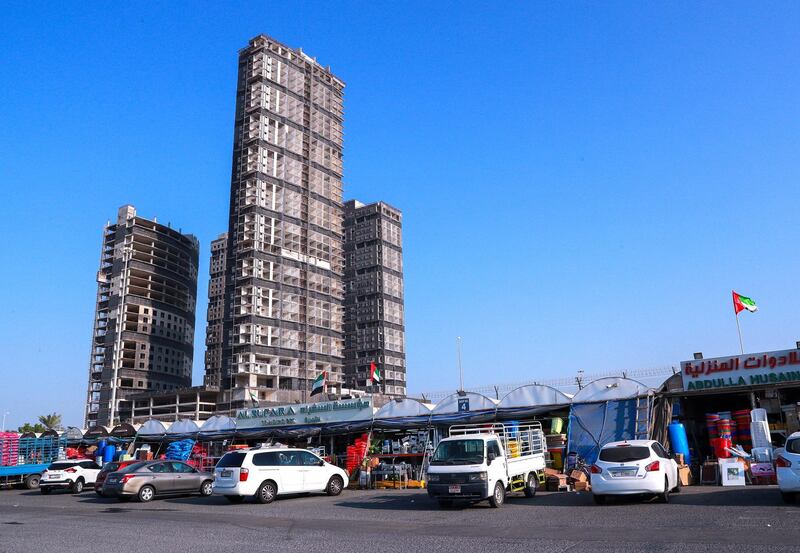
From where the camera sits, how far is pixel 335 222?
12481 cm

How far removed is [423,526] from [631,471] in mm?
6041

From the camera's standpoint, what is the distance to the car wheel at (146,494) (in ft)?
79.2

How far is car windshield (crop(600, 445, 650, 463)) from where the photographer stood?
17578 mm

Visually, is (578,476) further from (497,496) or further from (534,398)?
(534,398)

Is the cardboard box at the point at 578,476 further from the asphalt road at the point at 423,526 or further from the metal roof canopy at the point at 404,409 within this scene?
the metal roof canopy at the point at 404,409

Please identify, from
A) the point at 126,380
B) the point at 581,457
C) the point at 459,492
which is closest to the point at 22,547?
the point at 459,492

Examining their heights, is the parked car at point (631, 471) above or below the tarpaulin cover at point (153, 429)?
below

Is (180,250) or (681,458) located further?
(180,250)

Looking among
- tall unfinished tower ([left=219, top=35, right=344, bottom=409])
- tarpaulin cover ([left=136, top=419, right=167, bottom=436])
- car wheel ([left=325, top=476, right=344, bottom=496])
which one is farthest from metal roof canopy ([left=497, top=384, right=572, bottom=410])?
tall unfinished tower ([left=219, top=35, right=344, bottom=409])

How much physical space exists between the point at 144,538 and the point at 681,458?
58.8 feet

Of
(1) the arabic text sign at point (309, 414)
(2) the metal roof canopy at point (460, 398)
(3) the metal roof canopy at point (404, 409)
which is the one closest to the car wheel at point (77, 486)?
(1) the arabic text sign at point (309, 414)

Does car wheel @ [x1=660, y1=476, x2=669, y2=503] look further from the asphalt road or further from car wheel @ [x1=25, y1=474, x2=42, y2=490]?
car wheel @ [x1=25, y1=474, x2=42, y2=490]

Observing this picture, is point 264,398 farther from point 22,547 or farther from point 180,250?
point 22,547

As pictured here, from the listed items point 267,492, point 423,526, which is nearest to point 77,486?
point 267,492
